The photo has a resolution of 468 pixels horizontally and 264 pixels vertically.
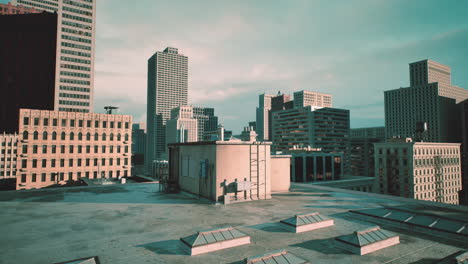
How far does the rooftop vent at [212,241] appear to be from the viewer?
13344mm

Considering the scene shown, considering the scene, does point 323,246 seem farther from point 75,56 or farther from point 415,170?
point 75,56

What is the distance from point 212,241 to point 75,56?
5918 inches

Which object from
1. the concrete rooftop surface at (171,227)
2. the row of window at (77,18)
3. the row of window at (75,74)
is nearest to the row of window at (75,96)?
the row of window at (75,74)

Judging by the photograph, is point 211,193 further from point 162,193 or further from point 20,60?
point 20,60

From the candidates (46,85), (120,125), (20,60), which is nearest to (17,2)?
(20,60)

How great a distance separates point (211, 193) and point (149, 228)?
10.1 meters

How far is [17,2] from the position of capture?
192m

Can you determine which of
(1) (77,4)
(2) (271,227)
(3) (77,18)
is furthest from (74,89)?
(2) (271,227)

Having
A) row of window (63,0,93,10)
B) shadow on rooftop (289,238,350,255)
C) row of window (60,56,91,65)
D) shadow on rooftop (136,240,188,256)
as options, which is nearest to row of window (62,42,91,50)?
row of window (60,56,91,65)

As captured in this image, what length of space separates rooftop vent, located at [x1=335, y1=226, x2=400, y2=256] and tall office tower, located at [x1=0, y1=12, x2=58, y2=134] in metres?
176

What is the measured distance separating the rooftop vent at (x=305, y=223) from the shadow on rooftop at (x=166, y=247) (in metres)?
7.51

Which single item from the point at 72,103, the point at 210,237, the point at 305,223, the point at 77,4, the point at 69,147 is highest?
the point at 77,4

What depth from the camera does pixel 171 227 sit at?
707 inches

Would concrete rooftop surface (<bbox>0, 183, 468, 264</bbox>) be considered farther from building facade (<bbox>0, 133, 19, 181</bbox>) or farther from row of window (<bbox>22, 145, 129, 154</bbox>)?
building facade (<bbox>0, 133, 19, 181</bbox>)
